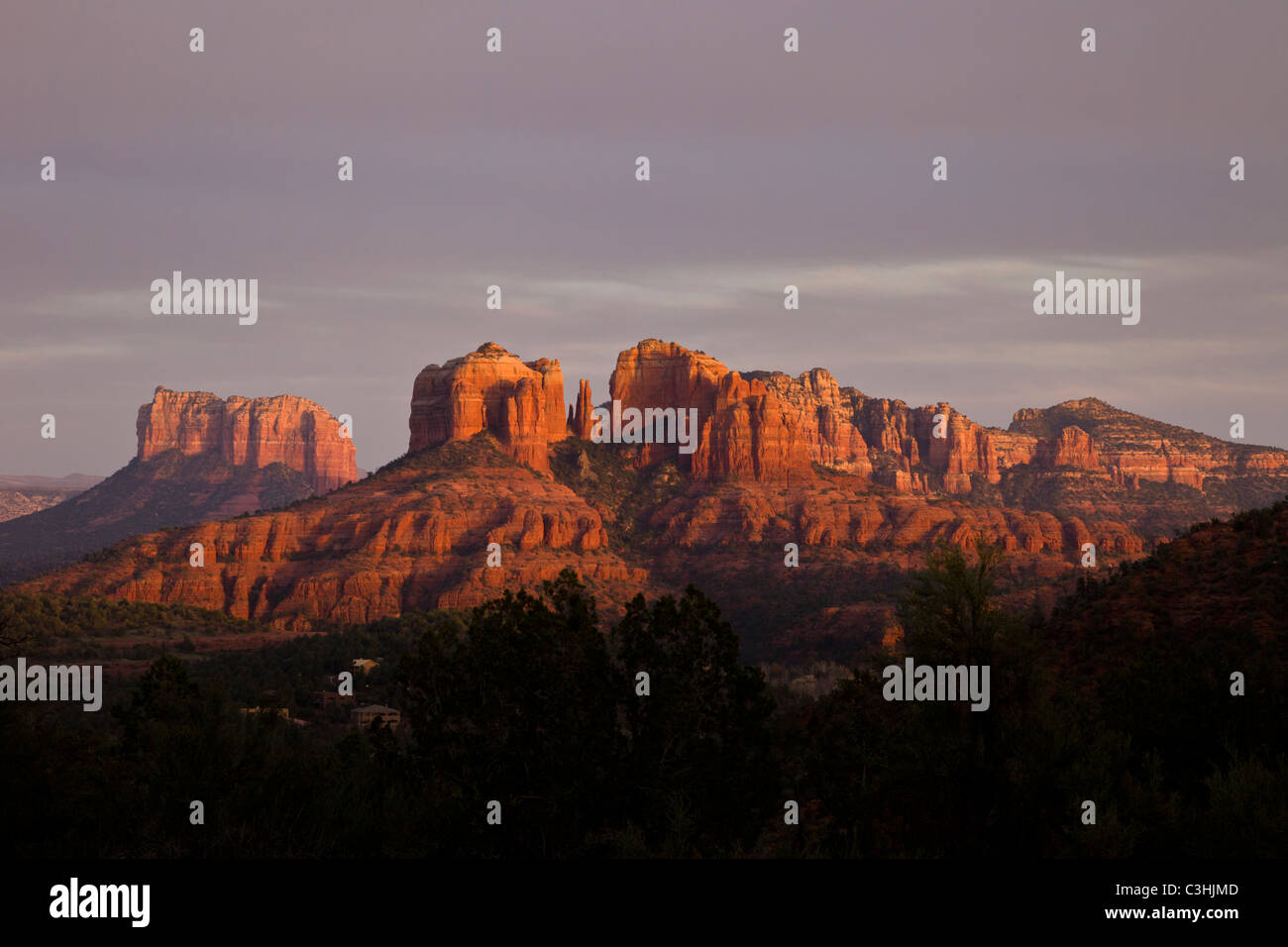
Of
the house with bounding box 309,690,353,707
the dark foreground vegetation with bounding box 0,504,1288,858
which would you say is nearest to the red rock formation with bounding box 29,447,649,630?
the house with bounding box 309,690,353,707

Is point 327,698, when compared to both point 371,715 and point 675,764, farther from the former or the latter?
point 675,764

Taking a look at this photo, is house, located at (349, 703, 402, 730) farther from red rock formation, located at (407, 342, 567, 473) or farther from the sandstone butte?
red rock formation, located at (407, 342, 567, 473)

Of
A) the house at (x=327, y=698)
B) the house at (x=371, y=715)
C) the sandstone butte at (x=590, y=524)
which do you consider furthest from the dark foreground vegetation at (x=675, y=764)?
the sandstone butte at (x=590, y=524)

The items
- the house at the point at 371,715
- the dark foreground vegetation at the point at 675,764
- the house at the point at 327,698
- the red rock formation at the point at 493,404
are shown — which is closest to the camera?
the dark foreground vegetation at the point at 675,764

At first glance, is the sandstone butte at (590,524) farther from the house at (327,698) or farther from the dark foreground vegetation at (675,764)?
the dark foreground vegetation at (675,764)

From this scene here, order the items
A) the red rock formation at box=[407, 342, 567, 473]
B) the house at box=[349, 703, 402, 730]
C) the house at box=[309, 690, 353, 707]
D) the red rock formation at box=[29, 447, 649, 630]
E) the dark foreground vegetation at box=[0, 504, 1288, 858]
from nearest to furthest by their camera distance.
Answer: the dark foreground vegetation at box=[0, 504, 1288, 858], the house at box=[349, 703, 402, 730], the house at box=[309, 690, 353, 707], the red rock formation at box=[29, 447, 649, 630], the red rock formation at box=[407, 342, 567, 473]
